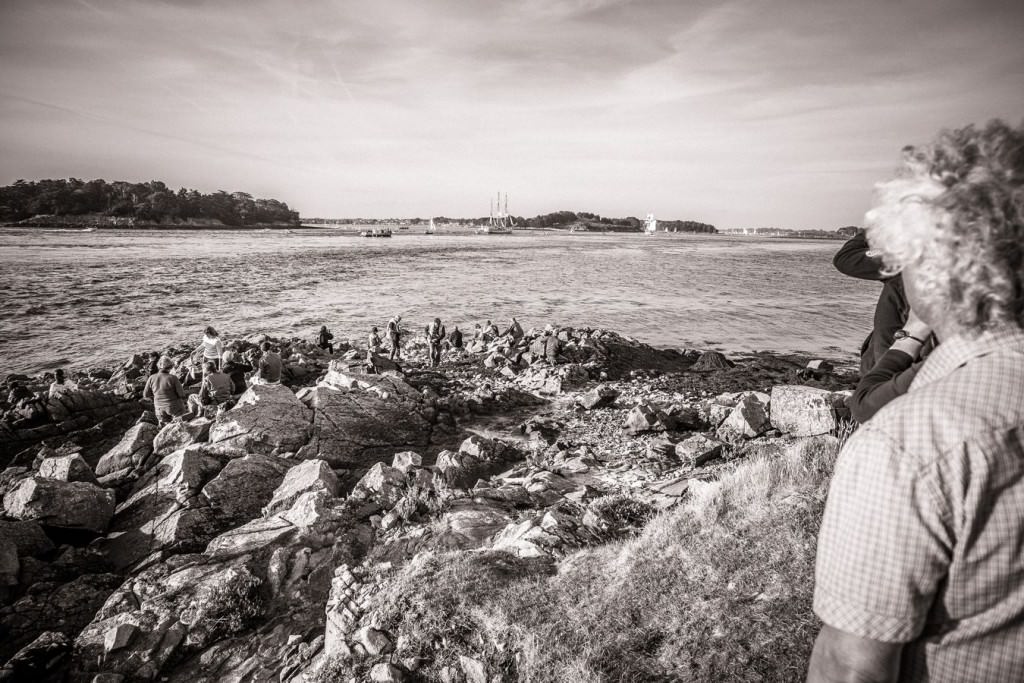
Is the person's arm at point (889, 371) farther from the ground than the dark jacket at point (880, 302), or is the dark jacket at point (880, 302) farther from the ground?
the dark jacket at point (880, 302)

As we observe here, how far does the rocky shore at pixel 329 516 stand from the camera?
4.54 m

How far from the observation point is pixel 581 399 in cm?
1327

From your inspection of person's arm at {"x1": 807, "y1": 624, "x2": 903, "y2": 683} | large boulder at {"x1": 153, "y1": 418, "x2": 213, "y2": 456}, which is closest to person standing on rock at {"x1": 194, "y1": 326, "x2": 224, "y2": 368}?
large boulder at {"x1": 153, "y1": 418, "x2": 213, "y2": 456}

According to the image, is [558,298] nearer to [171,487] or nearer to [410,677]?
[171,487]

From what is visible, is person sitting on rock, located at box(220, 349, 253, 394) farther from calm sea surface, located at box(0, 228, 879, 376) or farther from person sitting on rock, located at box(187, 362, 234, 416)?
calm sea surface, located at box(0, 228, 879, 376)

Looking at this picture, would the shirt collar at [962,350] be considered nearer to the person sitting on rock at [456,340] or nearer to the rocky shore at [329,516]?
the rocky shore at [329,516]

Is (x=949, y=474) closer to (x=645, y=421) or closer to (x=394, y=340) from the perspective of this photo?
(x=645, y=421)

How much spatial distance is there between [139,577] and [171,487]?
2198mm

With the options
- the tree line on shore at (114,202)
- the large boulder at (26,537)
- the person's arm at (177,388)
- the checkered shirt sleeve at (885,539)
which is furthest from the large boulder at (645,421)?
the tree line on shore at (114,202)

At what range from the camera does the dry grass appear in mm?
3605

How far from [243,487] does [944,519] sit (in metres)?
8.43

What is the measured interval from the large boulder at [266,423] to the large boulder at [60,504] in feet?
6.36

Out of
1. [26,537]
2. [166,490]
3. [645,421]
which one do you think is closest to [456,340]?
[645,421]

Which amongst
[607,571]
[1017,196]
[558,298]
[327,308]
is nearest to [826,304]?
[558,298]
